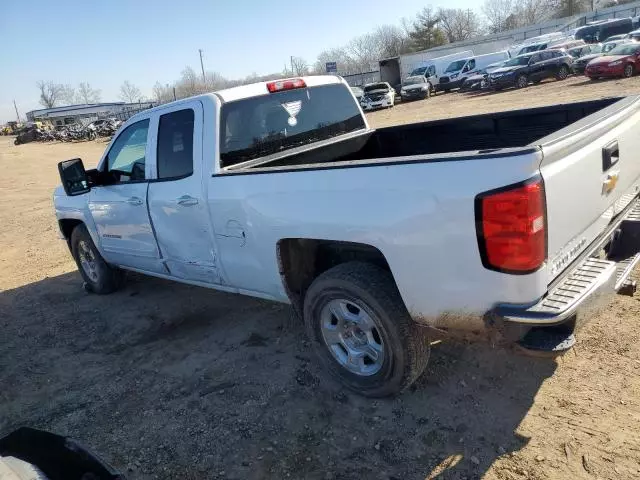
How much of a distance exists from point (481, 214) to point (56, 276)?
6595 millimetres

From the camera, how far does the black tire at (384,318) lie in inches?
116

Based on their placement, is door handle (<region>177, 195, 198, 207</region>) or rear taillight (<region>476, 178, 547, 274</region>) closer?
rear taillight (<region>476, 178, 547, 274</region>)

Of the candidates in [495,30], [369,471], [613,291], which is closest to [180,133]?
[369,471]

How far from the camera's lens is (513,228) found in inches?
91.8

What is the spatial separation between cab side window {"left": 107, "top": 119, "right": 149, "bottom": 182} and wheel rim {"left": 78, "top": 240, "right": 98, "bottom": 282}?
1336 mm

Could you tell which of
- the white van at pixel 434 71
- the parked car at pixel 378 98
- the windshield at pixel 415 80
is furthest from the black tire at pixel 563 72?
the white van at pixel 434 71

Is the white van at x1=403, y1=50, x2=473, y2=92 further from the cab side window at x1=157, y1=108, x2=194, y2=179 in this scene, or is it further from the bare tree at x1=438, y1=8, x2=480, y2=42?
the bare tree at x1=438, y1=8, x2=480, y2=42

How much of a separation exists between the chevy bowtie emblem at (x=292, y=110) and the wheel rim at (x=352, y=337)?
178cm

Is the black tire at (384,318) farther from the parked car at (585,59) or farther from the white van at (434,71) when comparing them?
the white van at (434,71)

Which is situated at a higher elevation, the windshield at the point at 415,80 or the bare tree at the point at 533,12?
the bare tree at the point at 533,12

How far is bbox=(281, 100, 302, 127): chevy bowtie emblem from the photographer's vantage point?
14.3 ft

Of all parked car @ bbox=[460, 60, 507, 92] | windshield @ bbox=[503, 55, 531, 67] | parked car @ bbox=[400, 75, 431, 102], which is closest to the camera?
windshield @ bbox=[503, 55, 531, 67]

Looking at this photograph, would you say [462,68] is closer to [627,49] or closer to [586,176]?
[627,49]

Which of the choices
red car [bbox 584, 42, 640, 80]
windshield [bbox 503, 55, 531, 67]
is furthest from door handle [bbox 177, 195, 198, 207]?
windshield [bbox 503, 55, 531, 67]
